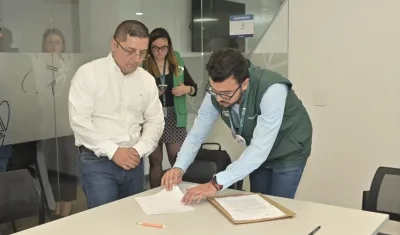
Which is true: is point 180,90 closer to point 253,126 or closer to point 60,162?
point 60,162

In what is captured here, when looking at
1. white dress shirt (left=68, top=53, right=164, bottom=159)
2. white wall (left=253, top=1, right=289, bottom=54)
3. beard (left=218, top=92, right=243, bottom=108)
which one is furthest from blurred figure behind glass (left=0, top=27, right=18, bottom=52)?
white wall (left=253, top=1, right=289, bottom=54)

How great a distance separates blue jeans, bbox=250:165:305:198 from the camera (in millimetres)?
2219

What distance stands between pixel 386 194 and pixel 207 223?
39.8 inches

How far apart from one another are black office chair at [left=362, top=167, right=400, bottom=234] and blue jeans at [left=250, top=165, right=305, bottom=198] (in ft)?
1.21

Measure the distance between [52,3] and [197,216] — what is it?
2.32 metres

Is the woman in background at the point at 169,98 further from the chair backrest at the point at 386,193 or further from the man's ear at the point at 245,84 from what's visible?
the chair backrest at the point at 386,193

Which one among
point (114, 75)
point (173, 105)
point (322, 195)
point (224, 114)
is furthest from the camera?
point (322, 195)

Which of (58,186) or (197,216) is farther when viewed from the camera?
(58,186)

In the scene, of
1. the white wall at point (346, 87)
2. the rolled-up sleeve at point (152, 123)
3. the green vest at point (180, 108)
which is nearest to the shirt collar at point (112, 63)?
the rolled-up sleeve at point (152, 123)

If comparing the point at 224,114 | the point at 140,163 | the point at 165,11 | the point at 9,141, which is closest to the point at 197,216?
the point at 224,114

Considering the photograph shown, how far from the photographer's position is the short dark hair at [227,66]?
1868mm

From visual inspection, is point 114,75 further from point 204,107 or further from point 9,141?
point 9,141

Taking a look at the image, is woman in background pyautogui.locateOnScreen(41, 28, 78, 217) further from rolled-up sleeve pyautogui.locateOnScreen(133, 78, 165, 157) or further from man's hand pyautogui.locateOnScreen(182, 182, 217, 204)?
man's hand pyautogui.locateOnScreen(182, 182, 217, 204)

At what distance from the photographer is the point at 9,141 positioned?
3217mm
